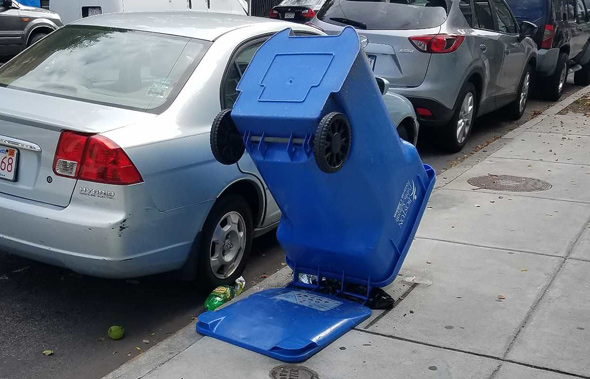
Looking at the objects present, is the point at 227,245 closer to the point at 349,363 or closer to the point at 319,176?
the point at 319,176

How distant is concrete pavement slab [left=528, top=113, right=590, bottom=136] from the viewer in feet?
33.4

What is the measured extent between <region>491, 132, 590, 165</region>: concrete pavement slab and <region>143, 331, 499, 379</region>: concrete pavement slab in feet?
16.4

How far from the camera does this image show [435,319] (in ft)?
14.7

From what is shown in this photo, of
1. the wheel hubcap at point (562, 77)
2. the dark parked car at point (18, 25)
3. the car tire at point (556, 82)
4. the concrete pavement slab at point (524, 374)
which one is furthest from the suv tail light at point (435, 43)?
the dark parked car at point (18, 25)

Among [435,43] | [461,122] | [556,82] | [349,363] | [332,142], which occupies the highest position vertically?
[332,142]

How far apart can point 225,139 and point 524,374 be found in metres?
1.87

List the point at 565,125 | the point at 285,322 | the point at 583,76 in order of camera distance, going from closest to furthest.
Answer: the point at 285,322 < the point at 565,125 < the point at 583,76

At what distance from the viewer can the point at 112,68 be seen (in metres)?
5.07

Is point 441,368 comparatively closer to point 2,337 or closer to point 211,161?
point 211,161

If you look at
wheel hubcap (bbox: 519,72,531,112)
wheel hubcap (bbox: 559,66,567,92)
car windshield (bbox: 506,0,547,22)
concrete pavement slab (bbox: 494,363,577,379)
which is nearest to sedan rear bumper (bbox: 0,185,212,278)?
concrete pavement slab (bbox: 494,363,577,379)

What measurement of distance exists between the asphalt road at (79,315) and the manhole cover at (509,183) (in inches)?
95.2

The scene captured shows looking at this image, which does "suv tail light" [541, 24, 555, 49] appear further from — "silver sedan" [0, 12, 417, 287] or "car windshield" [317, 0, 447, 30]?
"silver sedan" [0, 12, 417, 287]

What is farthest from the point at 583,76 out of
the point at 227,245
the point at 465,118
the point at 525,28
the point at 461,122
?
the point at 227,245

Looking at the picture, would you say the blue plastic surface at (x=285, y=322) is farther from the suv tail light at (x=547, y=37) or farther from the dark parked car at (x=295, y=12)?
the dark parked car at (x=295, y=12)
